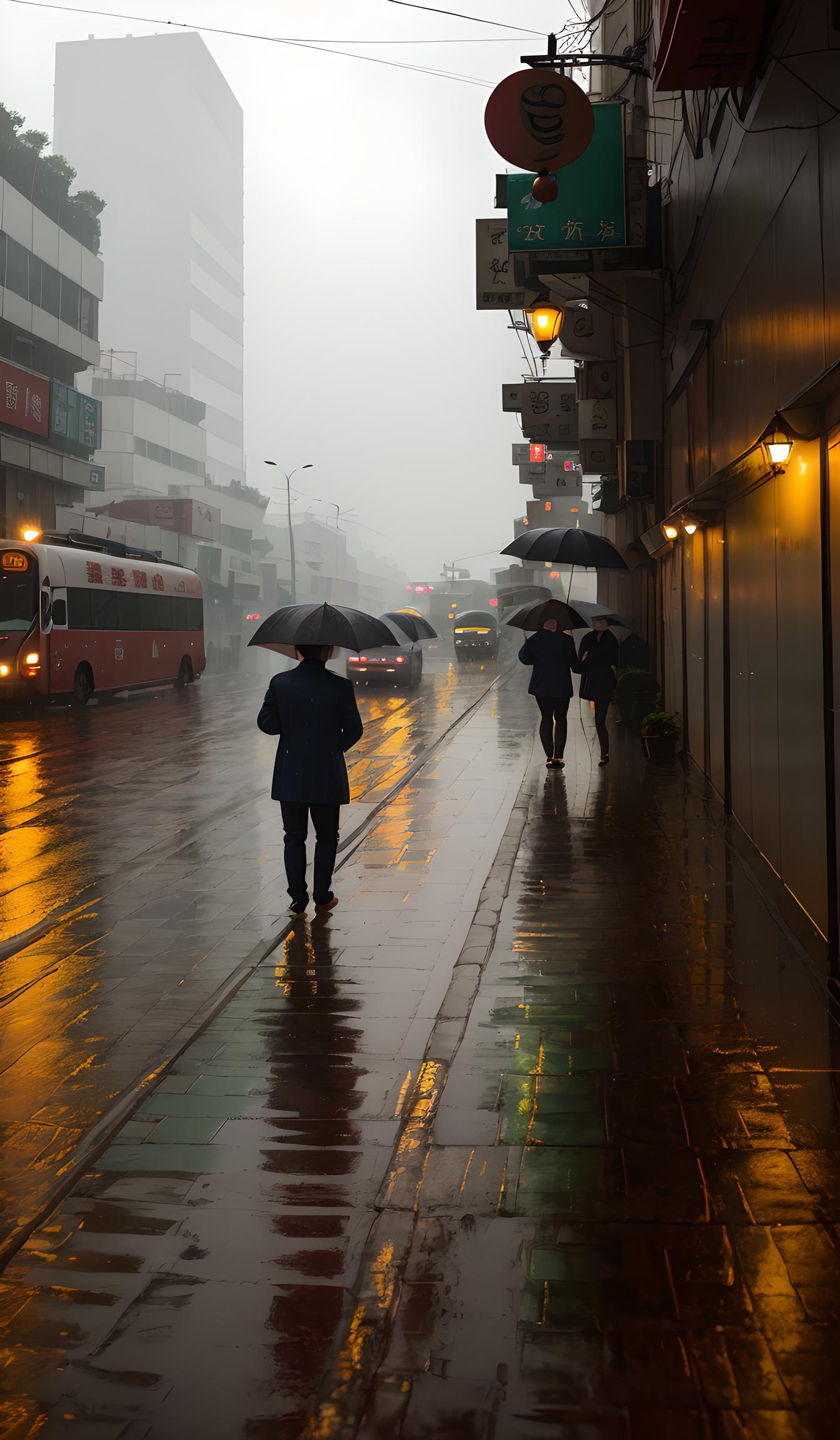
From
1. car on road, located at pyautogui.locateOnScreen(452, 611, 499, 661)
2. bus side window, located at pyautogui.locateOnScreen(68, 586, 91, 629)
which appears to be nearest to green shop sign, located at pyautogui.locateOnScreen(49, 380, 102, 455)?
car on road, located at pyautogui.locateOnScreen(452, 611, 499, 661)

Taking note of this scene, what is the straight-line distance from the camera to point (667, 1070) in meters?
5.27

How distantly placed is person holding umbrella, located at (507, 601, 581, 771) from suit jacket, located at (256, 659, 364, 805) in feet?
21.1

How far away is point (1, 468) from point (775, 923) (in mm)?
41396

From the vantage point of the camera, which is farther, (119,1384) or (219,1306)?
(219,1306)

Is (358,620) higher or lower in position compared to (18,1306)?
higher

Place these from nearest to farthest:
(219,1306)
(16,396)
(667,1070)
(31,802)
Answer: (219,1306) → (667,1070) → (31,802) → (16,396)

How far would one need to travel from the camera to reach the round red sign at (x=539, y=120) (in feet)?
33.9

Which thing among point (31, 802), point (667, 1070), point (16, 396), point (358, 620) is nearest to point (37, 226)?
point (16, 396)

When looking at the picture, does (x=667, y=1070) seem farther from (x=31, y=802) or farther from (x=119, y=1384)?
(x=31, y=802)

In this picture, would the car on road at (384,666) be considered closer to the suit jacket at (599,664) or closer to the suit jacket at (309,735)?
the suit jacket at (599,664)

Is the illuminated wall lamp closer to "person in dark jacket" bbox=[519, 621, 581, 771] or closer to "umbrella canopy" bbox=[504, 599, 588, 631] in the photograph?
"person in dark jacket" bbox=[519, 621, 581, 771]

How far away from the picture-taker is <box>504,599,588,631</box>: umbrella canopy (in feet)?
49.0

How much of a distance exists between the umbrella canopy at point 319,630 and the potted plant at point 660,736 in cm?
774

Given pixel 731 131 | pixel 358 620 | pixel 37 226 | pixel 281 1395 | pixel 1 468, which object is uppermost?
pixel 37 226
